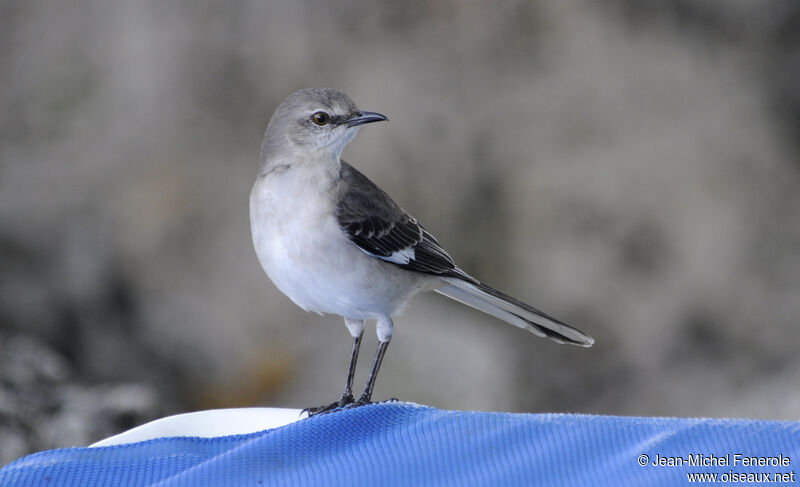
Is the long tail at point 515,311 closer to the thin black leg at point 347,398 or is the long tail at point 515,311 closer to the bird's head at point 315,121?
the thin black leg at point 347,398

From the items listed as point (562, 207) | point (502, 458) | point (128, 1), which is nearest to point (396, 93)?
point (562, 207)

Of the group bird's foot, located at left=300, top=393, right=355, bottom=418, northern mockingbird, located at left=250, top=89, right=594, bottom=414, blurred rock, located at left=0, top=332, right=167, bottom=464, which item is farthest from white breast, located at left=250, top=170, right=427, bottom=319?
blurred rock, located at left=0, top=332, right=167, bottom=464

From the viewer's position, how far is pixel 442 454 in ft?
7.14

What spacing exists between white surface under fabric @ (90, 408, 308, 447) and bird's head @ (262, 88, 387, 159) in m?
0.81

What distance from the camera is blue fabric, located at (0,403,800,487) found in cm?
209

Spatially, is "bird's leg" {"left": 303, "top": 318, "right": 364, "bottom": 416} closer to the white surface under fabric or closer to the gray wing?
the white surface under fabric

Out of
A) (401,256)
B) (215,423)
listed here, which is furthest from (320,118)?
(215,423)

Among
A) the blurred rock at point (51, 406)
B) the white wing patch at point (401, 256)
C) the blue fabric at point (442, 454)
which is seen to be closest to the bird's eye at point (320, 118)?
the white wing patch at point (401, 256)

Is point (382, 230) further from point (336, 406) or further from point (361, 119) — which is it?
point (336, 406)

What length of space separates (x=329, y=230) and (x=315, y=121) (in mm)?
320

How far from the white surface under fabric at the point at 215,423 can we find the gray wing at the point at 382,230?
0.57 m

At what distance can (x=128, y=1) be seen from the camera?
20.2 ft

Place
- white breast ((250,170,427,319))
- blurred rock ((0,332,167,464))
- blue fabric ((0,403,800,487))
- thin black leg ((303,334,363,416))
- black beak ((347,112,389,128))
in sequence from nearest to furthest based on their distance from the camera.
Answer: blue fabric ((0,403,800,487)) → white breast ((250,170,427,319)) → black beak ((347,112,389,128)) → thin black leg ((303,334,363,416)) → blurred rock ((0,332,167,464))

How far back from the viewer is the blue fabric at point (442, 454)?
82.2 inches
